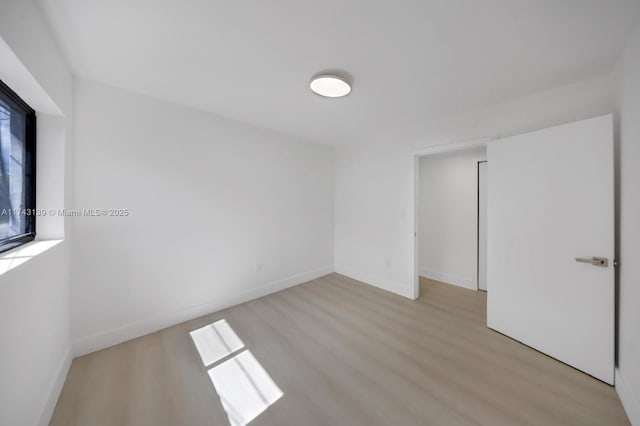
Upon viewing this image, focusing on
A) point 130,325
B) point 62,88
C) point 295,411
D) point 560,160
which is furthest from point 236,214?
point 560,160

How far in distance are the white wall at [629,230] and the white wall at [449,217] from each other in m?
1.79

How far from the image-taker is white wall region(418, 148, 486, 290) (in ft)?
11.4

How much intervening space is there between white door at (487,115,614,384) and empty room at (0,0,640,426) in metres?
0.02

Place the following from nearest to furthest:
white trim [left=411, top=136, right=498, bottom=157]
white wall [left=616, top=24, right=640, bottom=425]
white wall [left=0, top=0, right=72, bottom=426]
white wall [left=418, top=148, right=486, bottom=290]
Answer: white wall [left=0, top=0, right=72, bottom=426] → white wall [left=616, top=24, right=640, bottom=425] → white trim [left=411, top=136, right=498, bottom=157] → white wall [left=418, top=148, right=486, bottom=290]

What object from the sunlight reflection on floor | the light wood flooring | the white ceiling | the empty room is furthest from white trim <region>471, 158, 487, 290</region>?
the sunlight reflection on floor

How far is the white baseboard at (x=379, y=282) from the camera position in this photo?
3197mm

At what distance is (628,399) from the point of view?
1422 mm

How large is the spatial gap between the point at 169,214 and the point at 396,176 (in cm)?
304

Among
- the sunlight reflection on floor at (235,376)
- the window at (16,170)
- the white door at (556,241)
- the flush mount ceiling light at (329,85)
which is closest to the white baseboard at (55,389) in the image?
the sunlight reflection on floor at (235,376)

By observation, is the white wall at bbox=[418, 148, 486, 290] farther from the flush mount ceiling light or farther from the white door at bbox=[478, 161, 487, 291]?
the flush mount ceiling light

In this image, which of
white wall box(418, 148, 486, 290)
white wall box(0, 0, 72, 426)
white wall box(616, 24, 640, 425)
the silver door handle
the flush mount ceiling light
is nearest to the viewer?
white wall box(0, 0, 72, 426)

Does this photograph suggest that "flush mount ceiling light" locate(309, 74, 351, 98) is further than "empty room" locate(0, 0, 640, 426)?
Yes

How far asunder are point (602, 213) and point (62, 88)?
14.0 ft

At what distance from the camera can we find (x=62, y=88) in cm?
165
